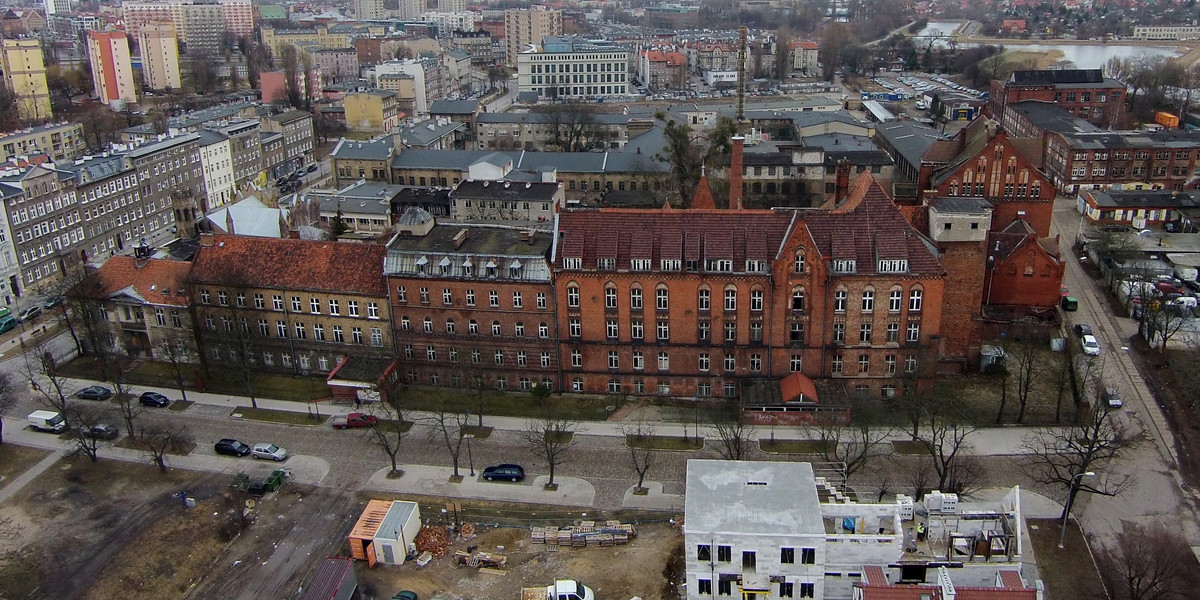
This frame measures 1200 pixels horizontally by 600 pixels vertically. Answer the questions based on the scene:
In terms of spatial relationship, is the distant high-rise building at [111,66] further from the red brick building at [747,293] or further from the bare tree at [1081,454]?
the bare tree at [1081,454]

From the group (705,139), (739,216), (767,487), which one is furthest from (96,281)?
(705,139)

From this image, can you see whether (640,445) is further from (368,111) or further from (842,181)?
(368,111)

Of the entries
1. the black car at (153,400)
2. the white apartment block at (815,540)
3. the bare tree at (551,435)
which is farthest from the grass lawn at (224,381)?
the white apartment block at (815,540)

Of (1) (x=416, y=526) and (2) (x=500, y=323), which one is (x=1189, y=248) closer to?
(2) (x=500, y=323)

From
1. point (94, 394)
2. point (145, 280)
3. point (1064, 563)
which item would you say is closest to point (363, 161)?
point (145, 280)

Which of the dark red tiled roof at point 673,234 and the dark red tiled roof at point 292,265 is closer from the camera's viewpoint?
the dark red tiled roof at point 673,234

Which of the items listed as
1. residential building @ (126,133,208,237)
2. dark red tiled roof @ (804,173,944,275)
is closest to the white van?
residential building @ (126,133,208,237)

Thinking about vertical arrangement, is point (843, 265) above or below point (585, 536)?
above
